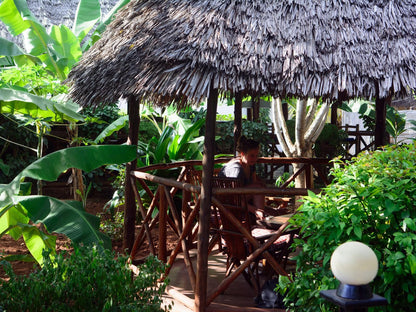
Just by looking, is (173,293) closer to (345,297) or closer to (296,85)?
(296,85)

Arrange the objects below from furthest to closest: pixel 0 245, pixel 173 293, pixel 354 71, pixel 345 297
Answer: pixel 0 245
pixel 173 293
pixel 354 71
pixel 345 297

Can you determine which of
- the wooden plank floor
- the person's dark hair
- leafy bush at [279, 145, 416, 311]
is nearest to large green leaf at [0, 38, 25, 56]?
the person's dark hair

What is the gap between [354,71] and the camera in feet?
12.0

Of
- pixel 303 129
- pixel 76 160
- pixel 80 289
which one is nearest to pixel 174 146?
pixel 303 129

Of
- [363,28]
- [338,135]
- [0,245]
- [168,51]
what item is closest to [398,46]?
[363,28]

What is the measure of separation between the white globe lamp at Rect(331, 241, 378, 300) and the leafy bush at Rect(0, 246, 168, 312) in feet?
5.00

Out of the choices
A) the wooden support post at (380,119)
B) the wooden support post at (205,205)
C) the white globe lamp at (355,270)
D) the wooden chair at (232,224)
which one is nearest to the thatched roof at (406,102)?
the wooden support post at (380,119)

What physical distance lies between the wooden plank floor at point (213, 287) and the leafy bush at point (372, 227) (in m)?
0.92

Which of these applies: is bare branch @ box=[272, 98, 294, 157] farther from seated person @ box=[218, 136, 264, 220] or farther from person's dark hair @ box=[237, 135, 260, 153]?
person's dark hair @ box=[237, 135, 260, 153]

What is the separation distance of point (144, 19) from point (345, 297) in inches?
138

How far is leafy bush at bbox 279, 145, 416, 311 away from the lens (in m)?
2.88

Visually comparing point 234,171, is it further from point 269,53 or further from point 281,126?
point 281,126

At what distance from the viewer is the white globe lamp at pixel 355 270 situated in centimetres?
195

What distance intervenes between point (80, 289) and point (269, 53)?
6.84 feet
